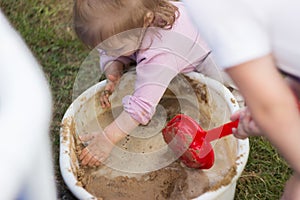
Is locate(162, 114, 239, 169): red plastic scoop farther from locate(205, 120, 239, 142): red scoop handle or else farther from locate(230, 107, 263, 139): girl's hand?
locate(230, 107, 263, 139): girl's hand

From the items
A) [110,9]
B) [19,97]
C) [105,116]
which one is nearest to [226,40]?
[19,97]

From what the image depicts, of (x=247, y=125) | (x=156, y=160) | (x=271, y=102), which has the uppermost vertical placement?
(x=271, y=102)

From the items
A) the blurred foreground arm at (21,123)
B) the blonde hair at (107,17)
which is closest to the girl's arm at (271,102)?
the blurred foreground arm at (21,123)

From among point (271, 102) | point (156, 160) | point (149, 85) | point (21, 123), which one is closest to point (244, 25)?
point (271, 102)

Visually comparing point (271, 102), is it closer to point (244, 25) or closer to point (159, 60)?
point (244, 25)

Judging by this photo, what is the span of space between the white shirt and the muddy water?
64cm

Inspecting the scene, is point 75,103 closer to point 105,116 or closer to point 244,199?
point 105,116

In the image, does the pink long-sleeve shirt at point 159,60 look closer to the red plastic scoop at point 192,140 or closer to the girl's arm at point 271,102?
the red plastic scoop at point 192,140

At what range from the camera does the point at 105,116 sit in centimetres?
184

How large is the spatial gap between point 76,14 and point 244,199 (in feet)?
2.24

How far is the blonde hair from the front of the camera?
5.21ft

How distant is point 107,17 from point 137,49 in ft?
0.56

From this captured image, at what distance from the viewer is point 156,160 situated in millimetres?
1768

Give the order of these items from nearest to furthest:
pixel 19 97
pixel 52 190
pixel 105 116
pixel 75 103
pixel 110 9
Answer: pixel 19 97
pixel 52 190
pixel 110 9
pixel 75 103
pixel 105 116
